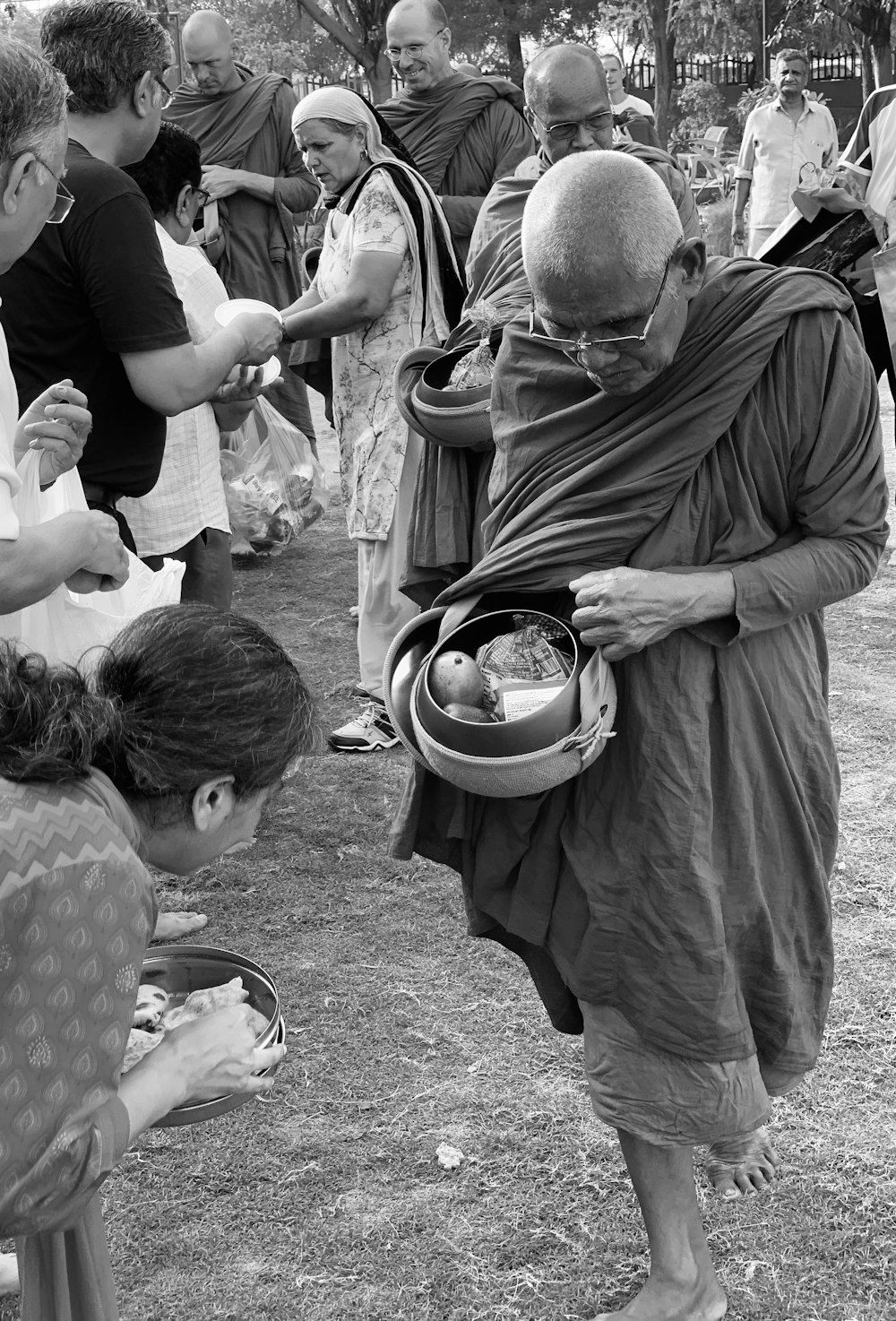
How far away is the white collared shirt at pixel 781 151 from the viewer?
10.2m

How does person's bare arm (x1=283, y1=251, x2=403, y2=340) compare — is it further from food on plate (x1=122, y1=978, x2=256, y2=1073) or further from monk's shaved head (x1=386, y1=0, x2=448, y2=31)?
food on plate (x1=122, y1=978, x2=256, y2=1073)

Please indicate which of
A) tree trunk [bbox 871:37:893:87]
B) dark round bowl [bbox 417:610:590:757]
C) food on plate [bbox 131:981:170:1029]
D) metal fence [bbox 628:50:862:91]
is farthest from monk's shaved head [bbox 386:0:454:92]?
metal fence [bbox 628:50:862:91]

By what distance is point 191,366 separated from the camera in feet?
9.45

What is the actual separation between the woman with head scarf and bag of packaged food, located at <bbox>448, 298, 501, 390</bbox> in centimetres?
121

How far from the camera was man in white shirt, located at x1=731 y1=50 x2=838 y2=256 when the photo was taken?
10.2m

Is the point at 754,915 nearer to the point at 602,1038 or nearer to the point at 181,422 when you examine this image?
the point at 602,1038

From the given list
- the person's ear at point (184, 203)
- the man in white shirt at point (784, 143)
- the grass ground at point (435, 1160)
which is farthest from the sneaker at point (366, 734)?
the man in white shirt at point (784, 143)

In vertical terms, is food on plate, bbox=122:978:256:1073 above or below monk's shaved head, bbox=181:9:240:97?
below

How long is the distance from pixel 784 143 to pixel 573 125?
7.81 meters

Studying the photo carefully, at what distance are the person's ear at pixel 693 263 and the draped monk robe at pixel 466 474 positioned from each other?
1284mm

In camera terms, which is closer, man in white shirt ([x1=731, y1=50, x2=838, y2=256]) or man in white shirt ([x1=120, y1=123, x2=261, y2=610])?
man in white shirt ([x1=120, y1=123, x2=261, y2=610])

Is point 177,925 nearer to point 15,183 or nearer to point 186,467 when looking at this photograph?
point 186,467

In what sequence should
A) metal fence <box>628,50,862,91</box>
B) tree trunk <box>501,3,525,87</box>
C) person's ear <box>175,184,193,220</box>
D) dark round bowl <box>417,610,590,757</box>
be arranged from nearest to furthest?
dark round bowl <box>417,610,590,757</box> < person's ear <box>175,184,193,220</box> < tree trunk <box>501,3,525,87</box> < metal fence <box>628,50,862,91</box>

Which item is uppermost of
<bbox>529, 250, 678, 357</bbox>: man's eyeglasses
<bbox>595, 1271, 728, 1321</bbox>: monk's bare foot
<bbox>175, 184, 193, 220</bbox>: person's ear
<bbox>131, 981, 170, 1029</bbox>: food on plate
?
<bbox>529, 250, 678, 357</bbox>: man's eyeglasses
